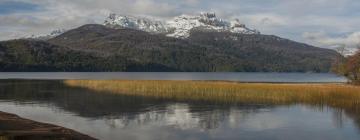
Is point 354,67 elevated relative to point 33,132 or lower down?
elevated

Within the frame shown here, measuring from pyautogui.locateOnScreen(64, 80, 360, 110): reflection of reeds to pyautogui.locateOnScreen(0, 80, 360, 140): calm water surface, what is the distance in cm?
402

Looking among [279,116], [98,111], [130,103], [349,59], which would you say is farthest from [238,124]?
[349,59]

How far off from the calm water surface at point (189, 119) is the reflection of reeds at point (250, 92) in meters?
4.02

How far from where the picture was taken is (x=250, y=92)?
212 feet

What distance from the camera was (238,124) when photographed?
4059 cm

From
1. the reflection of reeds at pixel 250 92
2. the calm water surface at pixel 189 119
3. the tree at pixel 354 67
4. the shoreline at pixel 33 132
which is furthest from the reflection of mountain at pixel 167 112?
the tree at pixel 354 67

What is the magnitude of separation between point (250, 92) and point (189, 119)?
76.0ft

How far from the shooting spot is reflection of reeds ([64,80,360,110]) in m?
56.8

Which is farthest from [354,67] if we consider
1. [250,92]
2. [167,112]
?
[167,112]

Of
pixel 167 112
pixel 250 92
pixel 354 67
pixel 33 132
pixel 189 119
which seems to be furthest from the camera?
pixel 354 67

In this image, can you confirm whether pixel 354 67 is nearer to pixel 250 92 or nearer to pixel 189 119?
pixel 250 92

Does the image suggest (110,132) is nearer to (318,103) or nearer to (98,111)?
(98,111)

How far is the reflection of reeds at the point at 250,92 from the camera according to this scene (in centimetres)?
5684

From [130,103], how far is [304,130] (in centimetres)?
2607
